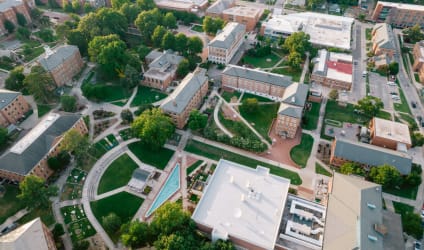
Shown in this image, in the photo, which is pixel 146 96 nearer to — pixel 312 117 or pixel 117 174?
pixel 117 174

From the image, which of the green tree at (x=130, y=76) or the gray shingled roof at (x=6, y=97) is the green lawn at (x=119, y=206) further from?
the gray shingled roof at (x=6, y=97)

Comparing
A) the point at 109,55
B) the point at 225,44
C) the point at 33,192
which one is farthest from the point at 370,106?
the point at 33,192

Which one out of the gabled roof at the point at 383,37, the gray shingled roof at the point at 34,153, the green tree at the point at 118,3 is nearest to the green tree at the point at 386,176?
the gabled roof at the point at 383,37

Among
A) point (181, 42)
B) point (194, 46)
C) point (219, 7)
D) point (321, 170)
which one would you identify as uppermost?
point (219, 7)

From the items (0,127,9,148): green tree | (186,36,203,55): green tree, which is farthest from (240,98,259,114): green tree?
(0,127,9,148): green tree

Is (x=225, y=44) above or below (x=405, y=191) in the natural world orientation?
above

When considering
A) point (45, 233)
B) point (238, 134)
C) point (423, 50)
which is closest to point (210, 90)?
point (238, 134)

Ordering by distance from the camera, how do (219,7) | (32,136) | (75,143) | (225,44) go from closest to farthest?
(75,143) → (32,136) → (225,44) → (219,7)
